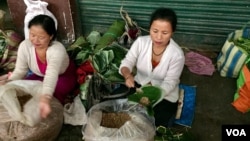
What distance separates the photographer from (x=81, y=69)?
326 cm

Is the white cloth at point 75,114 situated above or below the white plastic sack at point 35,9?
below

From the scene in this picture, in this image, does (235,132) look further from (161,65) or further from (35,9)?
(35,9)

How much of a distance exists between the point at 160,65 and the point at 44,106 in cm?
103

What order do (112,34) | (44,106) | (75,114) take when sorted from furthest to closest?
(112,34) < (75,114) < (44,106)

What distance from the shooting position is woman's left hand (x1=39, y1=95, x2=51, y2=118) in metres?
2.23

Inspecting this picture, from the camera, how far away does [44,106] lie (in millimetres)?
2236

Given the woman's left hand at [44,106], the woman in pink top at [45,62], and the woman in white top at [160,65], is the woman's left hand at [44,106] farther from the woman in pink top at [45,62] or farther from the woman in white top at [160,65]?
the woman in white top at [160,65]

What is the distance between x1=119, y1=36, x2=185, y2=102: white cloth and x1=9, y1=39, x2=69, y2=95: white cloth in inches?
21.8

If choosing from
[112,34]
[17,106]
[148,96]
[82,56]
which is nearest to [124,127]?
[148,96]

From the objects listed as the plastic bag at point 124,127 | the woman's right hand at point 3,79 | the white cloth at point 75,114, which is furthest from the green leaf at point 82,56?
the plastic bag at point 124,127

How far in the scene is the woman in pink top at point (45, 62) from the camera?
2.46 metres

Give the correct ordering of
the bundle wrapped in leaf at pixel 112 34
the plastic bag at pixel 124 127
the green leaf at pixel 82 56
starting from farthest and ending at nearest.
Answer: the bundle wrapped in leaf at pixel 112 34 < the green leaf at pixel 82 56 < the plastic bag at pixel 124 127

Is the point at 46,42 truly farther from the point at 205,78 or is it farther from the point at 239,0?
the point at 239,0

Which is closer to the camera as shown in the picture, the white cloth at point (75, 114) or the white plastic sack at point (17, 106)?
the white plastic sack at point (17, 106)
